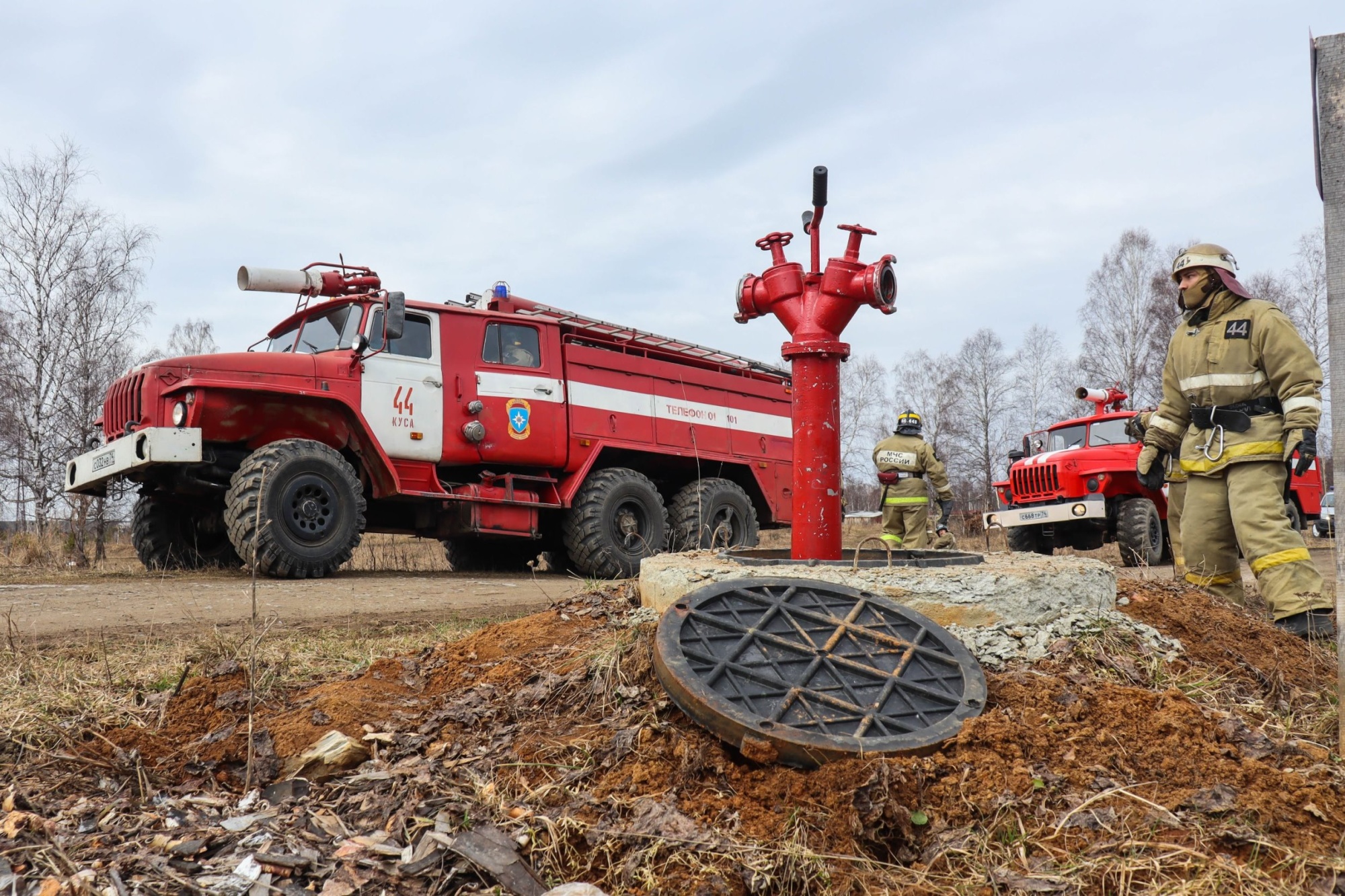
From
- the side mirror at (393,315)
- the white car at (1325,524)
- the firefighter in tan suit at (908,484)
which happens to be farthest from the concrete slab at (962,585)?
the white car at (1325,524)

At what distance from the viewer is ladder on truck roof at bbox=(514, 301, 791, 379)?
383 inches

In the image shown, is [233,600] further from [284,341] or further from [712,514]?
[712,514]

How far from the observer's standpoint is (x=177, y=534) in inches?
353

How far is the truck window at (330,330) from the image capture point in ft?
27.6

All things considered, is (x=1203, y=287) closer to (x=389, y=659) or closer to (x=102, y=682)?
(x=389, y=659)

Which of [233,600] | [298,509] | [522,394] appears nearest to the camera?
[233,600]

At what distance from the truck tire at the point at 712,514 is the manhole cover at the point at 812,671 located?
691 centimetres

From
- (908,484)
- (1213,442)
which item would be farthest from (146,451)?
(1213,442)

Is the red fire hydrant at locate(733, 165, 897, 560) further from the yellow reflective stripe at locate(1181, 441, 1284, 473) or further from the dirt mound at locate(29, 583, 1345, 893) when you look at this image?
the yellow reflective stripe at locate(1181, 441, 1284, 473)

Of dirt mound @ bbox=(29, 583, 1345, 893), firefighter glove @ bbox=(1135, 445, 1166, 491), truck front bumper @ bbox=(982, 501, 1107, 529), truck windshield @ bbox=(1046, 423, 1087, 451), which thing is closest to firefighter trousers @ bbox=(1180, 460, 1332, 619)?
firefighter glove @ bbox=(1135, 445, 1166, 491)

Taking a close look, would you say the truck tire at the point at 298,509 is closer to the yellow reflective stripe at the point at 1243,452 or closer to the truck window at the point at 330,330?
the truck window at the point at 330,330

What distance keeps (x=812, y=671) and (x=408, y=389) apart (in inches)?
245

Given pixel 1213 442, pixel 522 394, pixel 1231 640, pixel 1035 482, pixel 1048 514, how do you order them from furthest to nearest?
pixel 1035 482 → pixel 1048 514 → pixel 522 394 → pixel 1213 442 → pixel 1231 640

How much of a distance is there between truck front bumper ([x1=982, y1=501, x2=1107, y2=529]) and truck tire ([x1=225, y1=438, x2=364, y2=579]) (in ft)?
25.4
